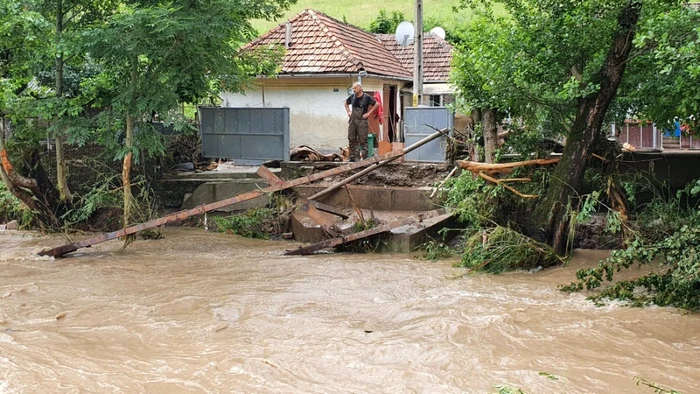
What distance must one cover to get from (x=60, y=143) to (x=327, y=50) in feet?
33.4

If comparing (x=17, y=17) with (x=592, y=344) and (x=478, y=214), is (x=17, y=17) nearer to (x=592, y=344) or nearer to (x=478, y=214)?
(x=478, y=214)

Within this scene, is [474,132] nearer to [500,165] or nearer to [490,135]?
[490,135]

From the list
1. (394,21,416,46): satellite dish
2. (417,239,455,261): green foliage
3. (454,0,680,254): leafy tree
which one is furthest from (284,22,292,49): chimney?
(417,239,455,261): green foliage

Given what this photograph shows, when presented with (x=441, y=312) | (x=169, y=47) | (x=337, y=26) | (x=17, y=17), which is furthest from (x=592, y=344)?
(x=337, y=26)

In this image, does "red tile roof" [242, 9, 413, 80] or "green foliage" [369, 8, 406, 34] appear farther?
"green foliage" [369, 8, 406, 34]

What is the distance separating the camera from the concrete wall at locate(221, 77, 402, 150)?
22.3 meters

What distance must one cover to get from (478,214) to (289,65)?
478 inches

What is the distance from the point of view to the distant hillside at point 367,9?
141 ft

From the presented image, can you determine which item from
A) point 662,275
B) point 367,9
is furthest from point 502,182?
point 367,9

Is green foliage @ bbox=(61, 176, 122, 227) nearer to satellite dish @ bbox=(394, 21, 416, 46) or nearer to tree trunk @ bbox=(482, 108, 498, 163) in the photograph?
tree trunk @ bbox=(482, 108, 498, 163)

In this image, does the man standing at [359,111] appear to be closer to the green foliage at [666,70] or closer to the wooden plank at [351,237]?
the wooden plank at [351,237]

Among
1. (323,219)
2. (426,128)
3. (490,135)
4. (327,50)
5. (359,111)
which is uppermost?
(327,50)

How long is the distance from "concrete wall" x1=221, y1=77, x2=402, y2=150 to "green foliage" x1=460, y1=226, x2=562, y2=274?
458 inches

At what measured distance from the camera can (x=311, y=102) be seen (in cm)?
2262
